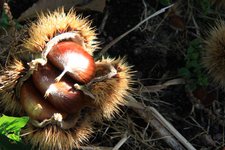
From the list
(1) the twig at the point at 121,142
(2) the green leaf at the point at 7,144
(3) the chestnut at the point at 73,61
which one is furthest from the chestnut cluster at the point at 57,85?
(1) the twig at the point at 121,142

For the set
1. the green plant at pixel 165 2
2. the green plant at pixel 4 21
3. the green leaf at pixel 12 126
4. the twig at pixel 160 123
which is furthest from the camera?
the green plant at pixel 165 2

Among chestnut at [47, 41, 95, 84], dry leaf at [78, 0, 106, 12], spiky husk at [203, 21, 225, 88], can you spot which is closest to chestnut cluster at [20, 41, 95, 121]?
chestnut at [47, 41, 95, 84]

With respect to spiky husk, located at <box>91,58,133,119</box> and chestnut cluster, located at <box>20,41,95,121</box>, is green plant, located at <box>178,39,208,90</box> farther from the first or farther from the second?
chestnut cluster, located at <box>20,41,95,121</box>

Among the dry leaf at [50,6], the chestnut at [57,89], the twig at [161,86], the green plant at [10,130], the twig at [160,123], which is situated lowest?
the twig at [160,123]

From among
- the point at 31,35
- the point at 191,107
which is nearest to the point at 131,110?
the point at 191,107

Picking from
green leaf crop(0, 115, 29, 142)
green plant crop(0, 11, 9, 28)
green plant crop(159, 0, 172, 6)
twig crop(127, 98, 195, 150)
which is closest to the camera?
green leaf crop(0, 115, 29, 142)

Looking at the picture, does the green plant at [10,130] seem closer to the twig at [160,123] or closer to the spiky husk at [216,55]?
the twig at [160,123]

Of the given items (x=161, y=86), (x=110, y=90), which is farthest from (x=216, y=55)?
(x=110, y=90)

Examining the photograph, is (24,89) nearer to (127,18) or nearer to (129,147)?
(129,147)
